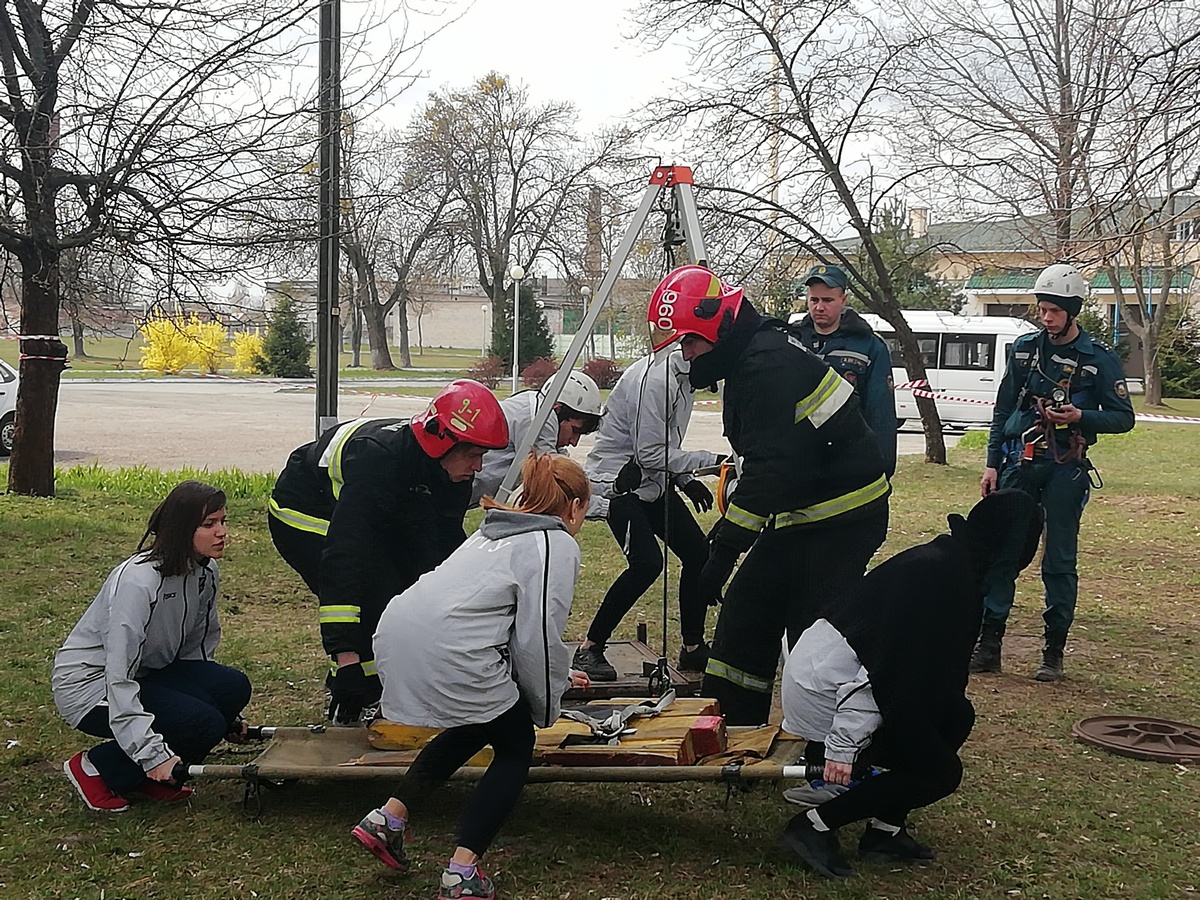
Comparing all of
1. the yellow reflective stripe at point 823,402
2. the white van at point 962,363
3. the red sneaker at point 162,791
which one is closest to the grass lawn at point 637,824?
the red sneaker at point 162,791

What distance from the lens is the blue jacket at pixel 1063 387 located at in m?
6.65

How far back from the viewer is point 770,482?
15.5 feet

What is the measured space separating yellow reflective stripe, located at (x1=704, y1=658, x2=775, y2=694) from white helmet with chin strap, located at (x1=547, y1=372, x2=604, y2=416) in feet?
4.55

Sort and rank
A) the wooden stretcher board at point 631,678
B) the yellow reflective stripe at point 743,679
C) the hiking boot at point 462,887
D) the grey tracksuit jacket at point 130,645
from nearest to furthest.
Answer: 1. the hiking boot at point 462,887
2. the grey tracksuit jacket at point 130,645
3. the yellow reflective stripe at point 743,679
4. the wooden stretcher board at point 631,678

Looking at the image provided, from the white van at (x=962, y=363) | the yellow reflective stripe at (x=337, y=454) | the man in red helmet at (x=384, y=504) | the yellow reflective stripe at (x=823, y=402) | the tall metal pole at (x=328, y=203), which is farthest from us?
the white van at (x=962, y=363)

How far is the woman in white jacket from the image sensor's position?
3838 mm

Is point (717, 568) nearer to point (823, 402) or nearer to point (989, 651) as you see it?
point (823, 402)

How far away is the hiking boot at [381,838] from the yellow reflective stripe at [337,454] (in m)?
1.36

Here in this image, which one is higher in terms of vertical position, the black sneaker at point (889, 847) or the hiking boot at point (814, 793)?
the hiking boot at point (814, 793)

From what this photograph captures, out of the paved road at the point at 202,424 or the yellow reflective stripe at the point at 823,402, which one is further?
the paved road at the point at 202,424

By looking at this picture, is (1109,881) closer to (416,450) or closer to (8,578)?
(416,450)

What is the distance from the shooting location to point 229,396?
34812 mm

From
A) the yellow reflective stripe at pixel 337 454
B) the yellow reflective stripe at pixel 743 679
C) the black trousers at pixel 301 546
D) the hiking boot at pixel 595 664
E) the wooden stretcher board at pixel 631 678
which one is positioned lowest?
the wooden stretcher board at pixel 631 678

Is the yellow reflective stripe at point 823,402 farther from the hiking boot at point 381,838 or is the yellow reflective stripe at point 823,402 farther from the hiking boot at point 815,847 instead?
the hiking boot at point 381,838
